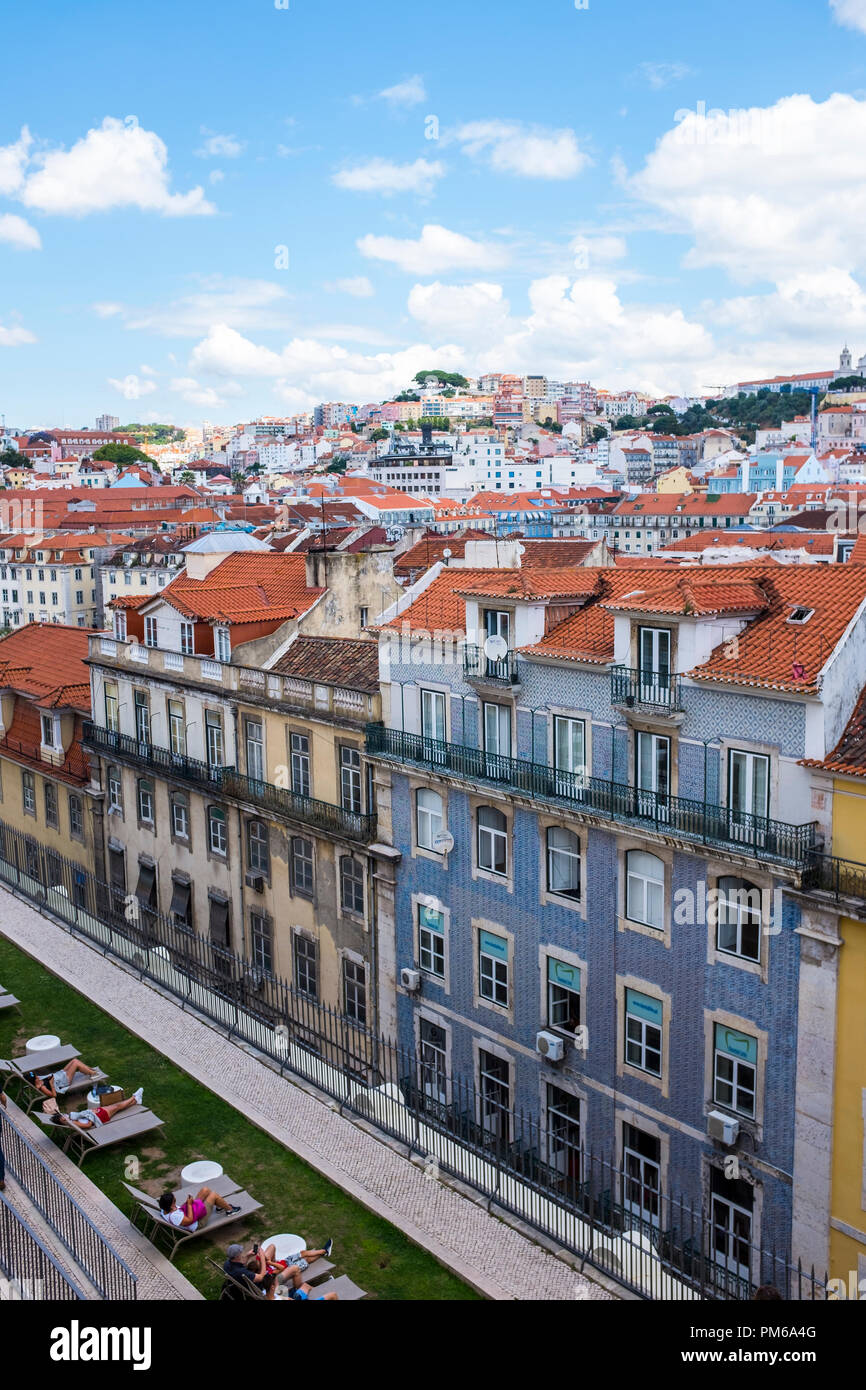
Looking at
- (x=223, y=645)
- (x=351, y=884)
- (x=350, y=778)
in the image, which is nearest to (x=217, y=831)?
(x=223, y=645)

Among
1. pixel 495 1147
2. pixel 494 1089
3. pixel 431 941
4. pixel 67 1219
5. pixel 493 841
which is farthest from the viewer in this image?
pixel 431 941

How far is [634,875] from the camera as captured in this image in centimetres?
2120

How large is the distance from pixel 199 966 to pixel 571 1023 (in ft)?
23.3

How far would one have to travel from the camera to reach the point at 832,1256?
59.6ft

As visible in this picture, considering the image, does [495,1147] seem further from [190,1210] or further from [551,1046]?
[190,1210]

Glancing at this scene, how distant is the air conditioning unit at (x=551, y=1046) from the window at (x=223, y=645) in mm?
13533

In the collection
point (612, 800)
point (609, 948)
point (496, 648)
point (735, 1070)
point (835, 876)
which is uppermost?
A: point (496, 648)

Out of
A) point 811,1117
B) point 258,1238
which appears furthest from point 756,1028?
point 258,1238

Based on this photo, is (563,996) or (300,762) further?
(300,762)

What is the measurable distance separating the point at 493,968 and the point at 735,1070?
20.2 feet

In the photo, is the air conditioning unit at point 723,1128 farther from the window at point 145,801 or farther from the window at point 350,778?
the window at point 145,801

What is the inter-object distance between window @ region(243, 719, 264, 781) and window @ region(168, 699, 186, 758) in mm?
3123

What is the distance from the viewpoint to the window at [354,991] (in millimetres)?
28264

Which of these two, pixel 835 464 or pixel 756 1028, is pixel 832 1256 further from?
pixel 835 464
